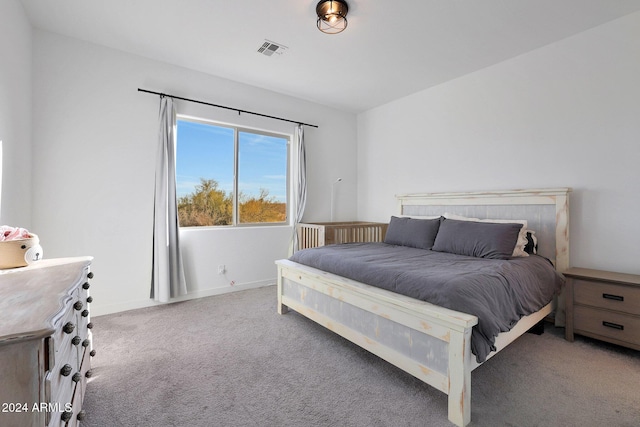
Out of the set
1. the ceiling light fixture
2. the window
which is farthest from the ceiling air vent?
the window

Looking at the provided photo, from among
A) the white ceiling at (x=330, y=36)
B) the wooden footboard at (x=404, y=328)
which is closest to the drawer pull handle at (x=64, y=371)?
the wooden footboard at (x=404, y=328)

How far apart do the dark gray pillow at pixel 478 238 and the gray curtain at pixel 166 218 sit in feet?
9.09

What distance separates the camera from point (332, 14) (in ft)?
7.36

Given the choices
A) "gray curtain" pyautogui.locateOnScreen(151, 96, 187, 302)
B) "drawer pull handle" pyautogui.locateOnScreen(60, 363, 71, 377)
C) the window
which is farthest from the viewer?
the window

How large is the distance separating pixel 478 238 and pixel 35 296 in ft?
9.48

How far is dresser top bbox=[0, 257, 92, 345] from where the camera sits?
0.73 metres

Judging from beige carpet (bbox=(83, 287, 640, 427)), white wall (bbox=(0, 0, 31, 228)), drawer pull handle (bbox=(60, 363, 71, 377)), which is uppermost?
white wall (bbox=(0, 0, 31, 228))

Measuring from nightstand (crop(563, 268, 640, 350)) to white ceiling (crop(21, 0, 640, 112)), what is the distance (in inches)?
82.8

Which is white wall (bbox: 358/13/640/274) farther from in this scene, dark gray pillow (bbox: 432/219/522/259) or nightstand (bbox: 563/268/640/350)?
dark gray pillow (bbox: 432/219/522/259)

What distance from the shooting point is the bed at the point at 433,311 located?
1463mm

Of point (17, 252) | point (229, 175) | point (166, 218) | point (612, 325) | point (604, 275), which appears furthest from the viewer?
point (229, 175)

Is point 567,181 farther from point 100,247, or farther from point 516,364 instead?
point 100,247

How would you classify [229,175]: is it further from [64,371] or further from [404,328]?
[64,371]

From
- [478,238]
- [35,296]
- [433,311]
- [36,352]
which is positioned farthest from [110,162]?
[478,238]
